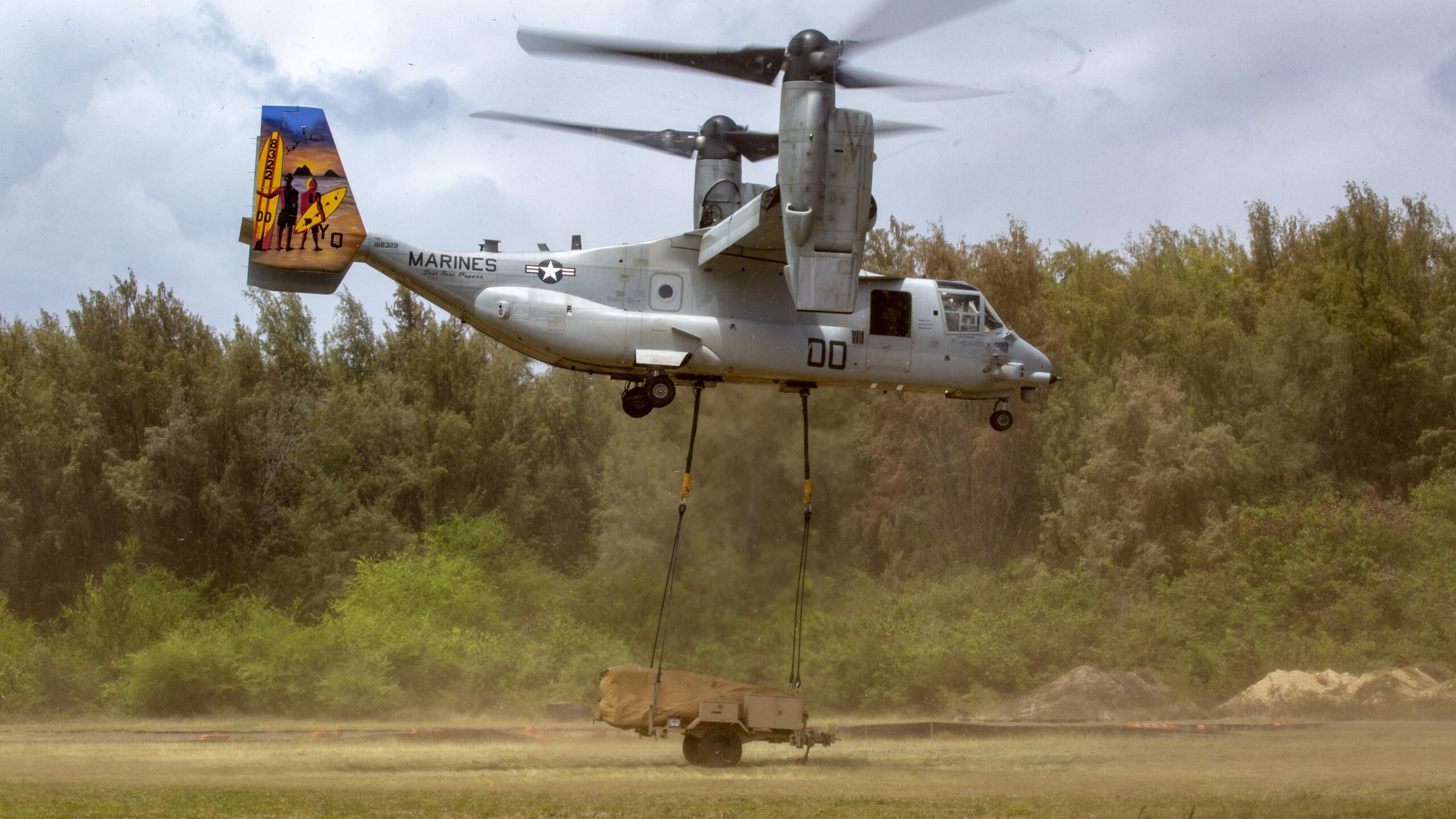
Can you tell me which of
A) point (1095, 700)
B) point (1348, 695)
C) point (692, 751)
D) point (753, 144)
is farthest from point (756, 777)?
point (1348, 695)

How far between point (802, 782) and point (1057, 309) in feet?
73.3

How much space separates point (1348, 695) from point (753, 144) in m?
17.4

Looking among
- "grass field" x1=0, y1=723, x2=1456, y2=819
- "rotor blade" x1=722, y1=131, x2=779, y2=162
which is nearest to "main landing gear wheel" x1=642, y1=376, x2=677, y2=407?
"rotor blade" x1=722, y1=131, x2=779, y2=162

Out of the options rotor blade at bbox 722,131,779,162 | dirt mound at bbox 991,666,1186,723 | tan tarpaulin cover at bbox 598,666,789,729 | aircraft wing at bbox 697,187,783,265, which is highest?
rotor blade at bbox 722,131,779,162

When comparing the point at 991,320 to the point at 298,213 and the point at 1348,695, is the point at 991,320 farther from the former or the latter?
the point at 1348,695

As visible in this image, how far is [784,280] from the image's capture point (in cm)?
1795

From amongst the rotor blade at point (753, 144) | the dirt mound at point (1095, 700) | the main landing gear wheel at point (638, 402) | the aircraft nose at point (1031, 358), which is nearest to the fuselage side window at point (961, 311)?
the aircraft nose at point (1031, 358)

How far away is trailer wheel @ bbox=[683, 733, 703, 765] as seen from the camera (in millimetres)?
19203

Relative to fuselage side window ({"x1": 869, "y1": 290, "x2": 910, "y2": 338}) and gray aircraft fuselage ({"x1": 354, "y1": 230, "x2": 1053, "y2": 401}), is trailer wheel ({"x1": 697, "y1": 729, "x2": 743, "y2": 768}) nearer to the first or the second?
gray aircraft fuselage ({"x1": 354, "y1": 230, "x2": 1053, "y2": 401})

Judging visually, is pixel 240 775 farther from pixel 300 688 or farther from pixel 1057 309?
pixel 1057 309

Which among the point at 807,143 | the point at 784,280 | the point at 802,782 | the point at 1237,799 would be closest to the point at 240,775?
the point at 802,782

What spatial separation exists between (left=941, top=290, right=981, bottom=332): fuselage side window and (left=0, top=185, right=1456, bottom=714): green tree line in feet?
29.7

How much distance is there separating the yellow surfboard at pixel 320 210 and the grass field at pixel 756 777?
23.2 feet

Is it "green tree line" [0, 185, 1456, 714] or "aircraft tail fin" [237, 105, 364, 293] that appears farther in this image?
"green tree line" [0, 185, 1456, 714]
